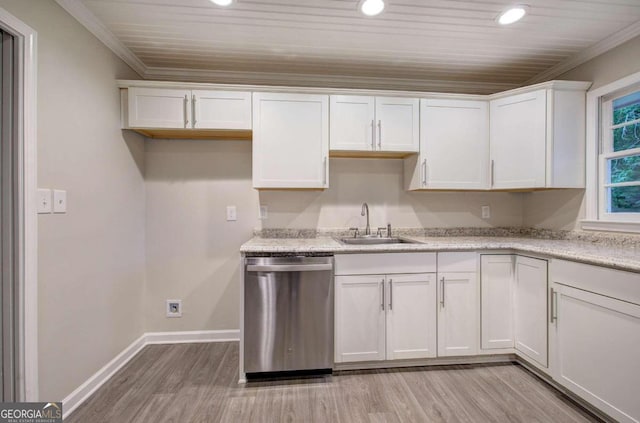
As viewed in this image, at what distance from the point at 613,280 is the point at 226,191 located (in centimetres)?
267

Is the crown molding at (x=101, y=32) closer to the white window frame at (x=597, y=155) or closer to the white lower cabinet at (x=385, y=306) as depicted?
the white lower cabinet at (x=385, y=306)

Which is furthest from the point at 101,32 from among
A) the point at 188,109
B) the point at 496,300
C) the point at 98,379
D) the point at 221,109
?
the point at 496,300

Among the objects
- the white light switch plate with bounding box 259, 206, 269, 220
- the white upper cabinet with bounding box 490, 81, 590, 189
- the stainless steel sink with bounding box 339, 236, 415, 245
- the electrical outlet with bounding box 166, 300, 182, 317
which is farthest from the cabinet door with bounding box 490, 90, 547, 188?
the electrical outlet with bounding box 166, 300, 182, 317

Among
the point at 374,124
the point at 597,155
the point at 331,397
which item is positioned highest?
the point at 374,124

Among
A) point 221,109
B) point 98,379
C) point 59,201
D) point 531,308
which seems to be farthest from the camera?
point 221,109

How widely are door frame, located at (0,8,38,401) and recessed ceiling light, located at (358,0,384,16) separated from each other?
5.67ft

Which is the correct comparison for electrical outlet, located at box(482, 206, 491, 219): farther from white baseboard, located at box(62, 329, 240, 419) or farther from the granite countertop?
white baseboard, located at box(62, 329, 240, 419)

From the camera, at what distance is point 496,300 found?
2.22 m

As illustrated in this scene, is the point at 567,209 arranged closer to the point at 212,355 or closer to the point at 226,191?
the point at 226,191

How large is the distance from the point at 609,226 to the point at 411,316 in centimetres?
154

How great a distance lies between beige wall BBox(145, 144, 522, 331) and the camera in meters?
2.64

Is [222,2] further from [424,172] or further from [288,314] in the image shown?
[288,314]

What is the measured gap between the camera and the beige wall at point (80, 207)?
1.56 metres

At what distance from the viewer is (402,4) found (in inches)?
70.0
